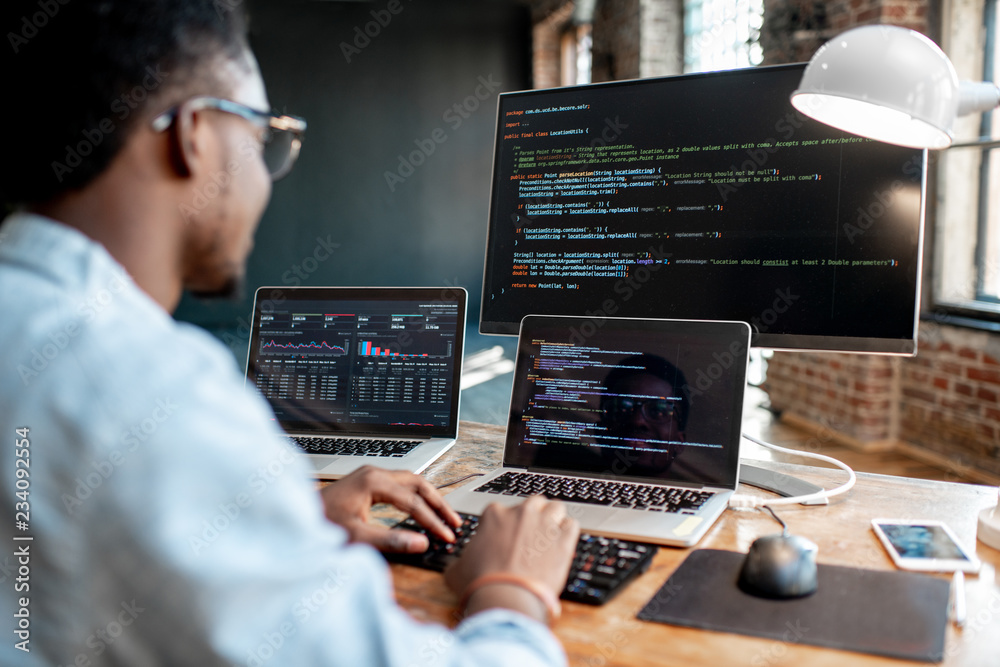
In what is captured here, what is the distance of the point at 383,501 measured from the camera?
990 millimetres

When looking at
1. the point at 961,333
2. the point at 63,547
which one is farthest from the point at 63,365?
the point at 961,333

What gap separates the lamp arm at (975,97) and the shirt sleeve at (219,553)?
0.92 meters

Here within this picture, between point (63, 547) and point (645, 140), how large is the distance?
104 centimetres

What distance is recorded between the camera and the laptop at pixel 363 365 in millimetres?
1433

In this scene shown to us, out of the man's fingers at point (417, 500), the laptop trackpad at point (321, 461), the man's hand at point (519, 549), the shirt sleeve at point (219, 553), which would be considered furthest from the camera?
the laptop trackpad at point (321, 461)

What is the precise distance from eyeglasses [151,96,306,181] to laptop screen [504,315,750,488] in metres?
0.54

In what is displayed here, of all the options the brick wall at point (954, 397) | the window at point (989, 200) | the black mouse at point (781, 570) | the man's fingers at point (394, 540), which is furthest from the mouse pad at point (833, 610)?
the window at point (989, 200)

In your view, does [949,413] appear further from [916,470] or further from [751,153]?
[751,153]

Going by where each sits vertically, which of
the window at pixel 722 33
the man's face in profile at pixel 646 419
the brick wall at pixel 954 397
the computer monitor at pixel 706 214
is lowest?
the brick wall at pixel 954 397

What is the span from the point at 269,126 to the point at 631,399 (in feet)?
2.14

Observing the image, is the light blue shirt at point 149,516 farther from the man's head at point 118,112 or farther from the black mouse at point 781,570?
the black mouse at point 781,570

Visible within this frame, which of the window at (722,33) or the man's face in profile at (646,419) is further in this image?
the window at (722,33)

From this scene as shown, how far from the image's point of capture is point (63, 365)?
485 mm

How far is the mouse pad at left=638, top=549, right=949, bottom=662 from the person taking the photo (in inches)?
26.9
